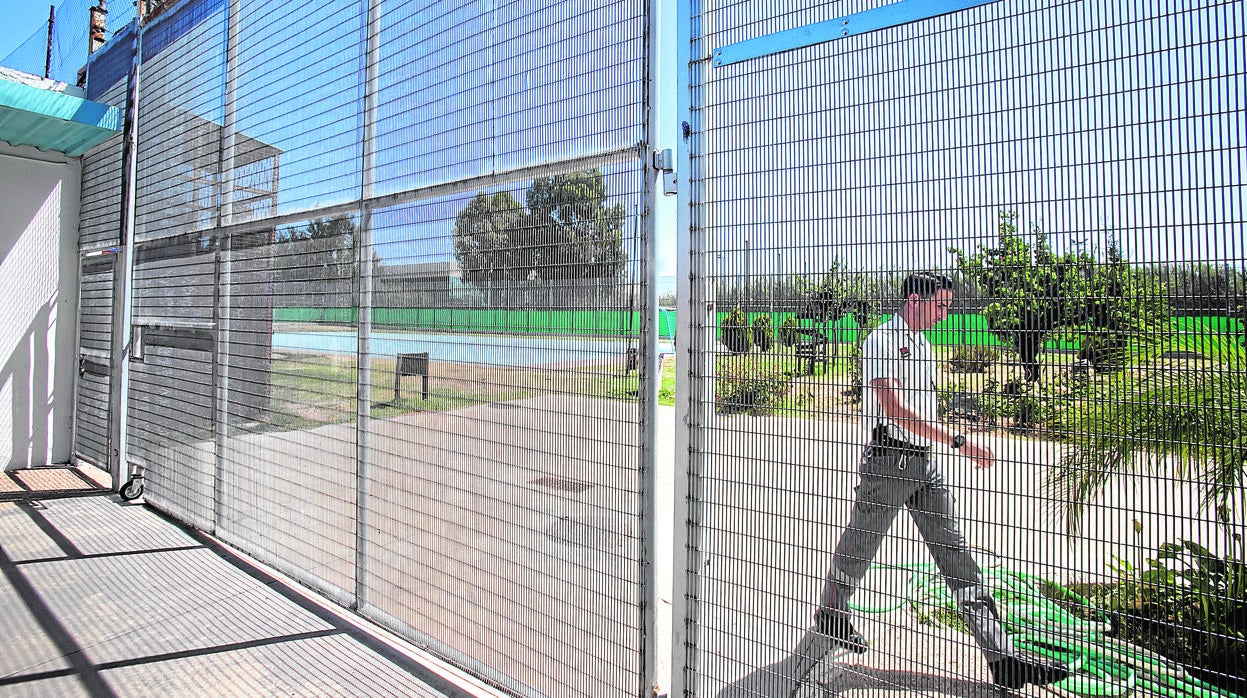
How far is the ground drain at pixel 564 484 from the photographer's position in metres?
2.51

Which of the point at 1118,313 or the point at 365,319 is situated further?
the point at 365,319

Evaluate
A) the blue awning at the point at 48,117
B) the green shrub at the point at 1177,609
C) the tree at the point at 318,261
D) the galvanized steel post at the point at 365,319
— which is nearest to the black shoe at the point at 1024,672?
the green shrub at the point at 1177,609

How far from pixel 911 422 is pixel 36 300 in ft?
28.5

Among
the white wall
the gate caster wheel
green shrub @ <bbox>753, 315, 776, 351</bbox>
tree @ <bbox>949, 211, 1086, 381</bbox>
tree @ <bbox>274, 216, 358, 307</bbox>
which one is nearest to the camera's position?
tree @ <bbox>949, 211, 1086, 381</bbox>

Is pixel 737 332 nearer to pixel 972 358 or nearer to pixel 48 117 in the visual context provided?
pixel 972 358

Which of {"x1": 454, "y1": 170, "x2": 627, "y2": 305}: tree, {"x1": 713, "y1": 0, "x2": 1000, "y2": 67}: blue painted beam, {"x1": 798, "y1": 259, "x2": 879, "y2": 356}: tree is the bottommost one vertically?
{"x1": 798, "y1": 259, "x2": 879, "y2": 356}: tree

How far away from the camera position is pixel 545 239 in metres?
2.62

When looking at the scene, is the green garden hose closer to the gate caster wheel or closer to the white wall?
the gate caster wheel

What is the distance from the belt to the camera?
1.90m

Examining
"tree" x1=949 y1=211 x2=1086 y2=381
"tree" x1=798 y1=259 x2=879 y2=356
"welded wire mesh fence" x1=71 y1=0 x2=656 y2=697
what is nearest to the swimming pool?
"welded wire mesh fence" x1=71 y1=0 x2=656 y2=697

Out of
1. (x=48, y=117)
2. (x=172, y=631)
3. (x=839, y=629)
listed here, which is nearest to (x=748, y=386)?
(x=839, y=629)

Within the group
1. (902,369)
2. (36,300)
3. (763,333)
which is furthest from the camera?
(36,300)

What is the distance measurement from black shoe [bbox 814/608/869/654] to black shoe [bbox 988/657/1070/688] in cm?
35

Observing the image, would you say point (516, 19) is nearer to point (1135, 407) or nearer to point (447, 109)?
point (447, 109)
